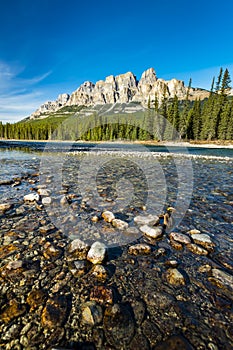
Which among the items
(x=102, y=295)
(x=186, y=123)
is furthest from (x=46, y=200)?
(x=186, y=123)

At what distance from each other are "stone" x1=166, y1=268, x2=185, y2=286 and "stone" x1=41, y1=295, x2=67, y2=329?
Answer: 55.6 inches

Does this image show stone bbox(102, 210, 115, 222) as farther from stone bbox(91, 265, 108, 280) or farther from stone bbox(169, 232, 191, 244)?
stone bbox(91, 265, 108, 280)

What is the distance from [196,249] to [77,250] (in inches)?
82.2

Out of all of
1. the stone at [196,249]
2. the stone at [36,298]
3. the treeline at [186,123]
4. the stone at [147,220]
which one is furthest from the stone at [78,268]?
the treeline at [186,123]

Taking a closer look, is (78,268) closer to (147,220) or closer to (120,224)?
(120,224)

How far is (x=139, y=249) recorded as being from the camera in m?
3.14

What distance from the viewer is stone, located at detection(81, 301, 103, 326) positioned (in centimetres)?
186

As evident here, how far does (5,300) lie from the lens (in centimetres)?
205

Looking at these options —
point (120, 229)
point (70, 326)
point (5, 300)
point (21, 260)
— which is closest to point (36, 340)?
point (70, 326)

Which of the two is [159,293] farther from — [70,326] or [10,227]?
[10,227]

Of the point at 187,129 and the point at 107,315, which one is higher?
the point at 187,129

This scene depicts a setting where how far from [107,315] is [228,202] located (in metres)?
5.44

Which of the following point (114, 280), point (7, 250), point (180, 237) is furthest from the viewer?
point (180, 237)

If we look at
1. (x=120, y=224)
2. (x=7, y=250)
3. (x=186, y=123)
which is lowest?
(x=7, y=250)
